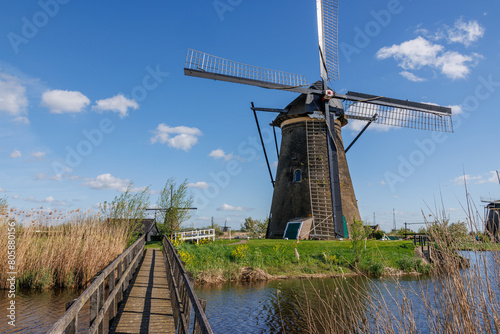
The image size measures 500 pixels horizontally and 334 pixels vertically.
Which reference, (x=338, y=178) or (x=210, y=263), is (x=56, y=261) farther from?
(x=338, y=178)

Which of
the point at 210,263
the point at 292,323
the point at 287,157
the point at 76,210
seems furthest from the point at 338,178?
the point at 76,210

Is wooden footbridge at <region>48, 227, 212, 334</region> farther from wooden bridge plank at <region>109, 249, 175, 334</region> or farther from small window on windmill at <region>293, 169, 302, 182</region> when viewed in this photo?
small window on windmill at <region>293, 169, 302, 182</region>

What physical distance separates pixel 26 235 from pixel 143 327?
22.7 ft

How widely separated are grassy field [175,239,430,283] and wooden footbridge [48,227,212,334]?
504cm

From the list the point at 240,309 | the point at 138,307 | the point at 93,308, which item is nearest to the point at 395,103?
the point at 240,309

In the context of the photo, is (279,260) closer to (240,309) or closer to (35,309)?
(240,309)

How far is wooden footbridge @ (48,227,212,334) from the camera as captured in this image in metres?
2.96

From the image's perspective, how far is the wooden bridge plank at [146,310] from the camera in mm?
4980

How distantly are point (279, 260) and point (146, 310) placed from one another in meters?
10.2

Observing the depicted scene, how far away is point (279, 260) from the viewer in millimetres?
15500

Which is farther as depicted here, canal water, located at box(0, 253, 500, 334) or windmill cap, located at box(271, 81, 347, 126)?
windmill cap, located at box(271, 81, 347, 126)

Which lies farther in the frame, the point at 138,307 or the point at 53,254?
the point at 53,254

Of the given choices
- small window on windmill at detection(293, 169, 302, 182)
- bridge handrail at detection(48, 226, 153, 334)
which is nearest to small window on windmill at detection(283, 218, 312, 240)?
small window on windmill at detection(293, 169, 302, 182)

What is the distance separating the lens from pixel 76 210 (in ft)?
36.0
